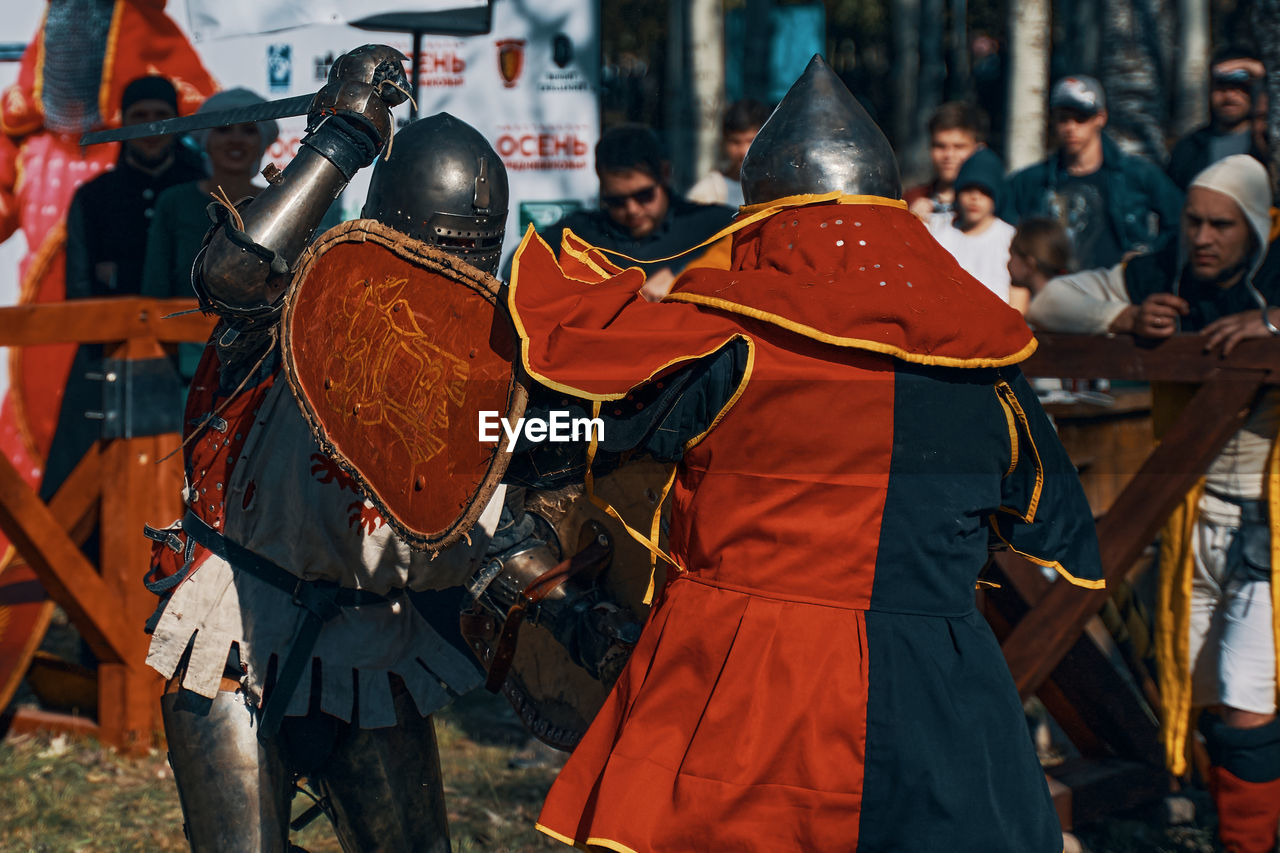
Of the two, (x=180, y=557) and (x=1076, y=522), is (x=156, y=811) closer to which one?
(x=180, y=557)

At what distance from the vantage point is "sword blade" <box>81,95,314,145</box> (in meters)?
2.62

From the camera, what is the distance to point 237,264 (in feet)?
7.82

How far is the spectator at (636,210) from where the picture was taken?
15.4 feet

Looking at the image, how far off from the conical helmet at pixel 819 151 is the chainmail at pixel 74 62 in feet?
14.4

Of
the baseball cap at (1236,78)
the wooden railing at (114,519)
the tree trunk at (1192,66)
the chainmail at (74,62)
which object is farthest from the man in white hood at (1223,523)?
the tree trunk at (1192,66)

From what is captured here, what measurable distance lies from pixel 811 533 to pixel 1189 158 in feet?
13.5

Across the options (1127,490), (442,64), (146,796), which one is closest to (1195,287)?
Answer: (1127,490)

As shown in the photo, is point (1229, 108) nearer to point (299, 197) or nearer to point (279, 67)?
point (279, 67)

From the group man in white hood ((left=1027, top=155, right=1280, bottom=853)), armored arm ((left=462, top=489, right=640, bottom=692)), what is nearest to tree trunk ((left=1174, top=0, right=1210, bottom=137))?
man in white hood ((left=1027, top=155, right=1280, bottom=853))

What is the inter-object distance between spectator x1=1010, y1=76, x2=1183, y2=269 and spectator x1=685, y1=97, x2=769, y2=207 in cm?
106

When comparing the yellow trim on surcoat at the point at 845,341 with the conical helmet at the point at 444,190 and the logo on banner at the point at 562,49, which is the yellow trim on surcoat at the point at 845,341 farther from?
the logo on banner at the point at 562,49

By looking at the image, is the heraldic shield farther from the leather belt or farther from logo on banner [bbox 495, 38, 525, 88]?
logo on banner [bbox 495, 38, 525, 88]

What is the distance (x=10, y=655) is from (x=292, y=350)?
3.17 metres

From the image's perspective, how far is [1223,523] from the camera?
380 cm
